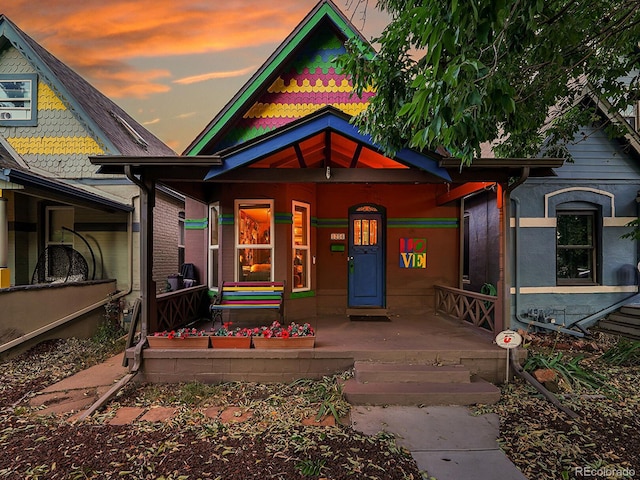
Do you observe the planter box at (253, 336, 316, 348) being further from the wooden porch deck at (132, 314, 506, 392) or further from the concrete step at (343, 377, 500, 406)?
the concrete step at (343, 377, 500, 406)

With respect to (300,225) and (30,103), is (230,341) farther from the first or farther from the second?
(30,103)

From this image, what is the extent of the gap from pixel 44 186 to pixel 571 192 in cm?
1098

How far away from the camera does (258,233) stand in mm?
7070

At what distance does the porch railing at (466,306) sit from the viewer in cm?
628

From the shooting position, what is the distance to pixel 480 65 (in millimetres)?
2643

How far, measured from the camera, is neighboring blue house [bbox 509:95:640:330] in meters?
7.95

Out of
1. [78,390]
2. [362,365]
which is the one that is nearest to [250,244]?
[362,365]

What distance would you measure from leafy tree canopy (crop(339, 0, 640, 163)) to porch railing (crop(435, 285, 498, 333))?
2.99 metres

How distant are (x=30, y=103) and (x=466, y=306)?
11.1 meters

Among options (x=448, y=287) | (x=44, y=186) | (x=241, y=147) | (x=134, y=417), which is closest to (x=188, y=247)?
(x=44, y=186)

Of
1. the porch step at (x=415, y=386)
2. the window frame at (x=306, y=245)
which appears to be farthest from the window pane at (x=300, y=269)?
the porch step at (x=415, y=386)

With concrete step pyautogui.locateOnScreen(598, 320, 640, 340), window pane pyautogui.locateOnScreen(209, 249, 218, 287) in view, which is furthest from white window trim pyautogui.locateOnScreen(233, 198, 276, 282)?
concrete step pyautogui.locateOnScreen(598, 320, 640, 340)

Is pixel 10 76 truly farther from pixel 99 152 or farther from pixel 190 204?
pixel 190 204

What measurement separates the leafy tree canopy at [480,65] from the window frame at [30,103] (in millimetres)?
8108
